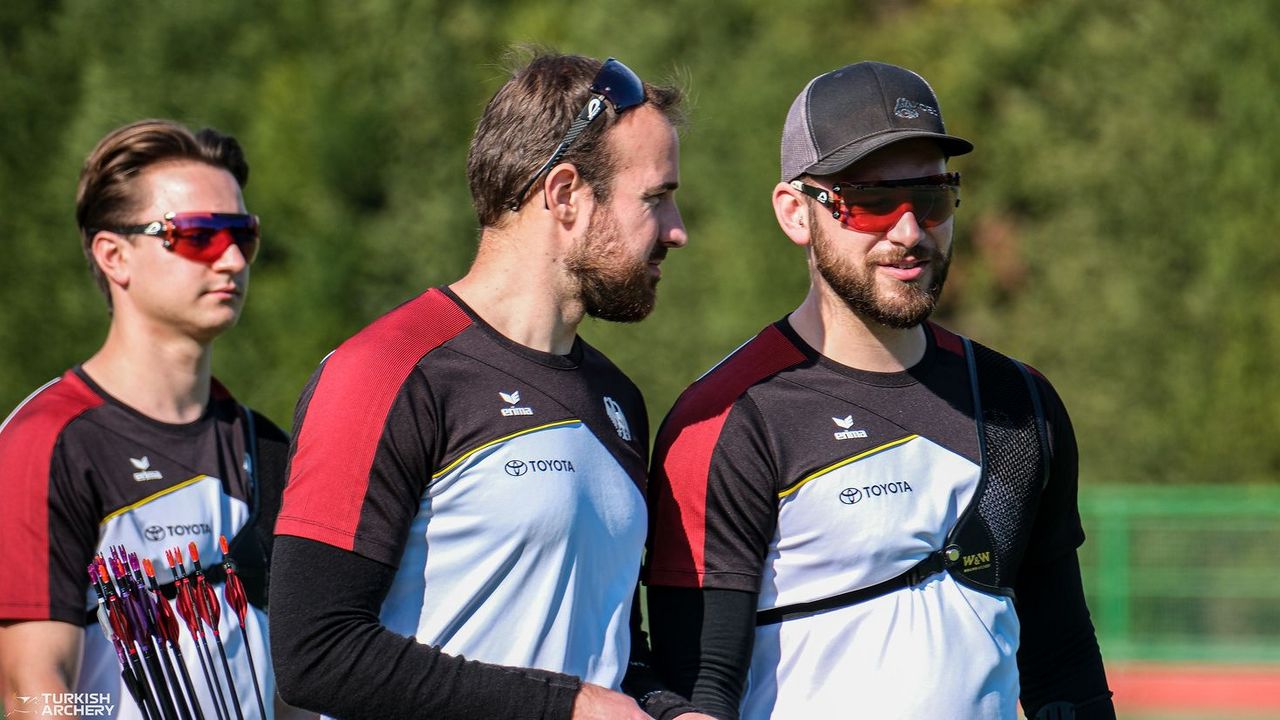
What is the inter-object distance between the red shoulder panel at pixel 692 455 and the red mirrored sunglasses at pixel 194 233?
5.46 feet

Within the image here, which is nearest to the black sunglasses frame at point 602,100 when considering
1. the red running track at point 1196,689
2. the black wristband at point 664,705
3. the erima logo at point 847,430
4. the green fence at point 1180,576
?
the erima logo at point 847,430

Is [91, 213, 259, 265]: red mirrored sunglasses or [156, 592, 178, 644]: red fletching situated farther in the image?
[91, 213, 259, 265]: red mirrored sunglasses

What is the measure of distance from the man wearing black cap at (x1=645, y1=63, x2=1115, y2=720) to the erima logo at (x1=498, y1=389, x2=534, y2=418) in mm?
552

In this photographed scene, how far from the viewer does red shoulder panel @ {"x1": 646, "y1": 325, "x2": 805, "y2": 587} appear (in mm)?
3576

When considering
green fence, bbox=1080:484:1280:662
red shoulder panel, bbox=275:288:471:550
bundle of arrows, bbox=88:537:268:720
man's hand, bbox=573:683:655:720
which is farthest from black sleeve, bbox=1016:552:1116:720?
green fence, bbox=1080:484:1280:662

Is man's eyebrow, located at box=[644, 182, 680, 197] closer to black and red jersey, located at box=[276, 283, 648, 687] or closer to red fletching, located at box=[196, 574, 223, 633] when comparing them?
black and red jersey, located at box=[276, 283, 648, 687]

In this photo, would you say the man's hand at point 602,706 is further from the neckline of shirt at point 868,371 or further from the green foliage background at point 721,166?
the green foliage background at point 721,166

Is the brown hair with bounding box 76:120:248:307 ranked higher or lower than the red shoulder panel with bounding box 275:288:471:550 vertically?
higher

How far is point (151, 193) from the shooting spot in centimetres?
474

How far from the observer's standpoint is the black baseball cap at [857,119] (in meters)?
3.72

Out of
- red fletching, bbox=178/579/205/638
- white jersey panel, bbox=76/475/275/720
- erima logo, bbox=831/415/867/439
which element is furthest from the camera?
white jersey panel, bbox=76/475/275/720

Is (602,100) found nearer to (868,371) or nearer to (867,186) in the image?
(867,186)

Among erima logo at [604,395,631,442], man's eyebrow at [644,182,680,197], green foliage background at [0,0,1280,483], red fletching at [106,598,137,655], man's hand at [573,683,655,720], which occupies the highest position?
green foliage background at [0,0,1280,483]

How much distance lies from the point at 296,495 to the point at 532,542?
18.2 inches
